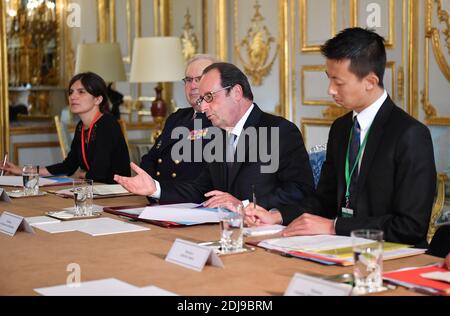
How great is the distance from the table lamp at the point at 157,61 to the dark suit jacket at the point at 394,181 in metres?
4.33

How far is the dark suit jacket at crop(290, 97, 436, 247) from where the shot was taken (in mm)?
2613

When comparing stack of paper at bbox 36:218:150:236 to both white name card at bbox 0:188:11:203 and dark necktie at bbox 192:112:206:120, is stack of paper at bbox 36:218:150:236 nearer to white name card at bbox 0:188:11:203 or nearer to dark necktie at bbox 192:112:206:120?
white name card at bbox 0:188:11:203

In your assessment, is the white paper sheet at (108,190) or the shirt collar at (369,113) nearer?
the shirt collar at (369,113)

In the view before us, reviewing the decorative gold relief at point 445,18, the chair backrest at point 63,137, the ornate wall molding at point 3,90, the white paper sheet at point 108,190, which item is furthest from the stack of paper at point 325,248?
the ornate wall molding at point 3,90

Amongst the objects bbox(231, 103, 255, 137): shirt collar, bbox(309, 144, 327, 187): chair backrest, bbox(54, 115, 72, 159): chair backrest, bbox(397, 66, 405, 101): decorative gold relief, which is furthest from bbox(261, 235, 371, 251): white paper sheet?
bbox(54, 115, 72, 159): chair backrest

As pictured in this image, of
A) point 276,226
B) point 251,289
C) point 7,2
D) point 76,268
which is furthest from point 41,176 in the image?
point 7,2

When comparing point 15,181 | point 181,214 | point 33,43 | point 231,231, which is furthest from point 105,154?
point 33,43

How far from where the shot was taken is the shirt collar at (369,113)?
2814 millimetres

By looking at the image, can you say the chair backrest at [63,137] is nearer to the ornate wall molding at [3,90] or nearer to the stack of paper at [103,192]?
the ornate wall molding at [3,90]

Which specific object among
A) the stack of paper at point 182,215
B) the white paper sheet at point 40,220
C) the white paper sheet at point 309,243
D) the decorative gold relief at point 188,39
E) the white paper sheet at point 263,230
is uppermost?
the decorative gold relief at point 188,39

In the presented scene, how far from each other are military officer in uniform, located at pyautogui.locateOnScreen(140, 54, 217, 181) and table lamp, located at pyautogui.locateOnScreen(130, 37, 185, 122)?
268 cm

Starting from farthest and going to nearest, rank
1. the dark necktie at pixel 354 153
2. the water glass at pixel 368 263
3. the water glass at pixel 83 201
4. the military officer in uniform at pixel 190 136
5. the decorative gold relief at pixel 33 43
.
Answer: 1. the decorative gold relief at pixel 33 43
2. the military officer in uniform at pixel 190 136
3. the water glass at pixel 83 201
4. the dark necktie at pixel 354 153
5. the water glass at pixel 368 263

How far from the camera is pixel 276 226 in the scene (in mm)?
2875

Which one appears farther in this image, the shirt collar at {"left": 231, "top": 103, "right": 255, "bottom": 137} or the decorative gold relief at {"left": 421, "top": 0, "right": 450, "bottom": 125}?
the decorative gold relief at {"left": 421, "top": 0, "right": 450, "bottom": 125}
